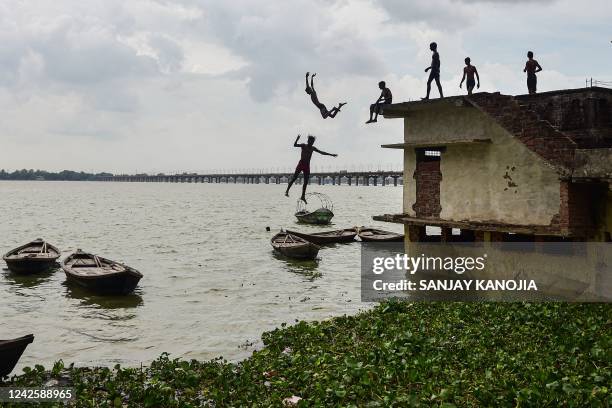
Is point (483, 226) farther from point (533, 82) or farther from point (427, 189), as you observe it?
point (533, 82)

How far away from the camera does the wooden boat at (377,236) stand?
122ft

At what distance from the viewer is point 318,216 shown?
55.6 m

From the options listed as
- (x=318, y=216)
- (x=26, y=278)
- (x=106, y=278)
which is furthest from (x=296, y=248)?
(x=318, y=216)

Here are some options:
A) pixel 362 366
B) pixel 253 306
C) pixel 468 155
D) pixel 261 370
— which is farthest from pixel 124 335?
pixel 468 155

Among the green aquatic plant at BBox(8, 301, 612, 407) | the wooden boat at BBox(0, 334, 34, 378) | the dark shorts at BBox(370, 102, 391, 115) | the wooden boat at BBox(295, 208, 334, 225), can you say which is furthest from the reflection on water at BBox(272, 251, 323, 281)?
the wooden boat at BBox(295, 208, 334, 225)

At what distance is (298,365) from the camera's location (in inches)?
430

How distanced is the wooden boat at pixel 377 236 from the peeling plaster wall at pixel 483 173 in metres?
17.7

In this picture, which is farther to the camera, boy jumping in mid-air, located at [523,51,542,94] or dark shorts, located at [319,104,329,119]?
boy jumping in mid-air, located at [523,51,542,94]

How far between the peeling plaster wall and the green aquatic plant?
3.11m

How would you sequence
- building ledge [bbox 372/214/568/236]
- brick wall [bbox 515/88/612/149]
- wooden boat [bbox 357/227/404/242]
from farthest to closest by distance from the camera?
wooden boat [bbox 357/227/404/242] < brick wall [bbox 515/88/612/149] < building ledge [bbox 372/214/568/236]

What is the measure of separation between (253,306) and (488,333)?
10.7 m

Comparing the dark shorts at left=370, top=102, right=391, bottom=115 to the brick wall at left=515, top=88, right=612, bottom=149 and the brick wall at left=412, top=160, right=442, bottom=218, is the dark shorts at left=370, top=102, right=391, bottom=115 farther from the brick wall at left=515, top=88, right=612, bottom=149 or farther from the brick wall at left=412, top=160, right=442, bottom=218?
the brick wall at left=515, top=88, right=612, bottom=149

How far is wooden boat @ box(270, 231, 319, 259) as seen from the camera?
31.0m

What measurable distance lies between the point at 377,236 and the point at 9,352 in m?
30.3
